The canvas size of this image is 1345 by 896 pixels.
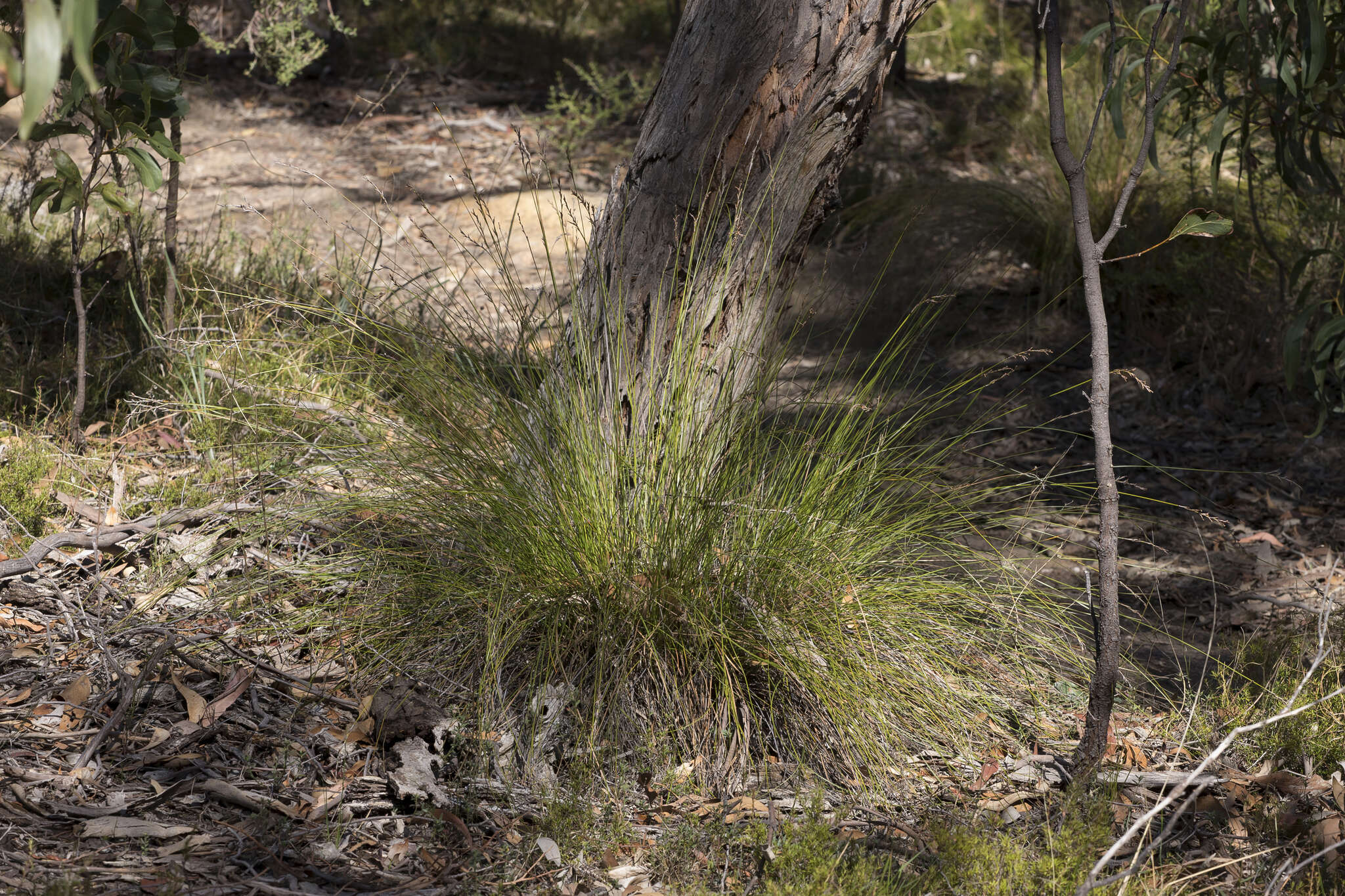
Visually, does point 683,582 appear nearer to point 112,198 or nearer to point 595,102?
point 112,198

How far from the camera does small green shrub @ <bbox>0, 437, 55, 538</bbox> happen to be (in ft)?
9.89

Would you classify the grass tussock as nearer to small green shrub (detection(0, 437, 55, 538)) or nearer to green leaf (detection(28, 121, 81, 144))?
small green shrub (detection(0, 437, 55, 538))

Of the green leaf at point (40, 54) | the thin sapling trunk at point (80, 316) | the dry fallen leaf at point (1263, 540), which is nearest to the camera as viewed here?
the green leaf at point (40, 54)

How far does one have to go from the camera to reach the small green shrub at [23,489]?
302cm

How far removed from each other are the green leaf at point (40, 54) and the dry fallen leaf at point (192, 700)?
1.66 metres

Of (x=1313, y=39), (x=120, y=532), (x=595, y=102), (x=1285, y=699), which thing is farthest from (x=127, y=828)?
(x=595, y=102)

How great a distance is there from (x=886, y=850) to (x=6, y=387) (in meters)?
3.14

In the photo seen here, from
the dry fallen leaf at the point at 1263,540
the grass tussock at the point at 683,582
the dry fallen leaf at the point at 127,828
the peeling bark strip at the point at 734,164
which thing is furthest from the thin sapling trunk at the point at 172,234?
the dry fallen leaf at the point at 1263,540

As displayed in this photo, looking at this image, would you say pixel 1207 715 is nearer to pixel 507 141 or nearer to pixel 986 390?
pixel 986 390

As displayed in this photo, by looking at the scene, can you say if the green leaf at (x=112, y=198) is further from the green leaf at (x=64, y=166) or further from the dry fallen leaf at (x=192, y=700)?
the dry fallen leaf at (x=192, y=700)

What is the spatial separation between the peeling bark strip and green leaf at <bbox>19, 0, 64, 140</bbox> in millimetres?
1792

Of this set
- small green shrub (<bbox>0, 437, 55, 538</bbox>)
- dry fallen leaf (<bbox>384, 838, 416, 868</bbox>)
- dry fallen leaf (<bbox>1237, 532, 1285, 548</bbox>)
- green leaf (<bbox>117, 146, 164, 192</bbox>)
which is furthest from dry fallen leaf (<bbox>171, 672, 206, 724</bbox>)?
dry fallen leaf (<bbox>1237, 532, 1285, 548</bbox>)

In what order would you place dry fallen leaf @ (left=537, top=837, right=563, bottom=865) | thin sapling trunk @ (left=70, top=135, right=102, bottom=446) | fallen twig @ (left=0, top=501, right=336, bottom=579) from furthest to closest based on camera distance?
thin sapling trunk @ (left=70, top=135, right=102, bottom=446) → fallen twig @ (left=0, top=501, right=336, bottom=579) → dry fallen leaf @ (left=537, top=837, right=563, bottom=865)

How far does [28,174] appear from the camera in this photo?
4773 millimetres
